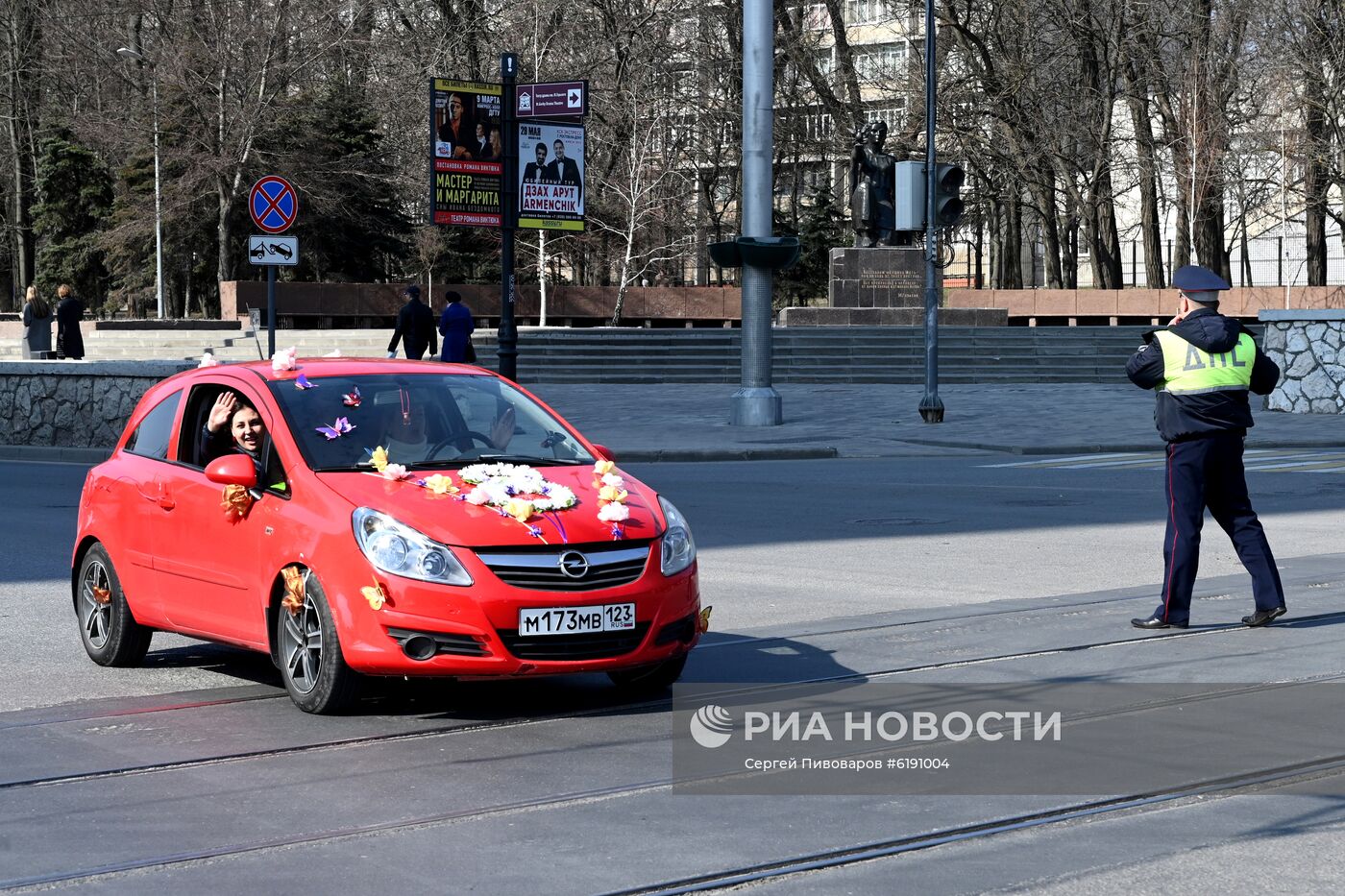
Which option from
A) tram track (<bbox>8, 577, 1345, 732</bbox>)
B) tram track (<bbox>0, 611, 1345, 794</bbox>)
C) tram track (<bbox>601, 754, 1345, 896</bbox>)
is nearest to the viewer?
tram track (<bbox>601, 754, 1345, 896</bbox>)

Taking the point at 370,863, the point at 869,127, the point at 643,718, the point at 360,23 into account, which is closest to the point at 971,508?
the point at 643,718

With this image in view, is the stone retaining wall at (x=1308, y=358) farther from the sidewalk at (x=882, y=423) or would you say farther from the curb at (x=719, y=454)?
the curb at (x=719, y=454)

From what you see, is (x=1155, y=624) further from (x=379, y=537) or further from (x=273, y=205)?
(x=273, y=205)

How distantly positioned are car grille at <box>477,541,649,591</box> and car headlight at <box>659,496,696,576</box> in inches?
7.2

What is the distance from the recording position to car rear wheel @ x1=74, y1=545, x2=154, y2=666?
8.41 meters

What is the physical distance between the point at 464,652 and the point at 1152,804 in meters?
2.55

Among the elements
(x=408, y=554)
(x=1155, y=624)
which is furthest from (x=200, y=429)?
(x=1155, y=624)

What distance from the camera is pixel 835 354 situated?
37781 millimetres

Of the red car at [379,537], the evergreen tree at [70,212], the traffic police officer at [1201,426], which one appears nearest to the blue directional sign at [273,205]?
the red car at [379,537]

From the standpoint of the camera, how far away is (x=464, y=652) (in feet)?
22.7

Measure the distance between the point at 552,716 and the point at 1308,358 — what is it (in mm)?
24051

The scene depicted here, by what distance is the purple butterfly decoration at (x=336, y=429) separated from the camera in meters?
7.73

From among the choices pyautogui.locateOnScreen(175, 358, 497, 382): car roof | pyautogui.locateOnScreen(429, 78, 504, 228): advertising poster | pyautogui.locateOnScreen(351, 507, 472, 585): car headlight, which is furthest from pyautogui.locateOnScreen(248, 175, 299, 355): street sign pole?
pyautogui.locateOnScreen(351, 507, 472, 585): car headlight

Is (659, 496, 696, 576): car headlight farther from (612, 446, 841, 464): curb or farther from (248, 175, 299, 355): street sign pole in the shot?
→ (612, 446, 841, 464): curb
